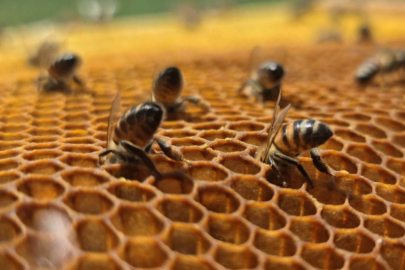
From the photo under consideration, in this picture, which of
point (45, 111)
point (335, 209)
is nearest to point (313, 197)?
point (335, 209)

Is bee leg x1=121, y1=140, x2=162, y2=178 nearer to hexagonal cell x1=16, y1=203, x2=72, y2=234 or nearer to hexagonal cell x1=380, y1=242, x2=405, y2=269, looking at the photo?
hexagonal cell x1=16, y1=203, x2=72, y2=234

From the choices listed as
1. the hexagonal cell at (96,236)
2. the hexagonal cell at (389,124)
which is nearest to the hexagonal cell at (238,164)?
the hexagonal cell at (96,236)

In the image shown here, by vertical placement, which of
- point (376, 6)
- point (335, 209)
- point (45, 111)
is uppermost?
point (376, 6)

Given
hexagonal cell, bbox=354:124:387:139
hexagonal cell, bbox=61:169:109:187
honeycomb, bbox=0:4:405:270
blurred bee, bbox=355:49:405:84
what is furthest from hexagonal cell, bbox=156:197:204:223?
blurred bee, bbox=355:49:405:84

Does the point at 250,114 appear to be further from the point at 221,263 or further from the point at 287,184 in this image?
the point at 221,263

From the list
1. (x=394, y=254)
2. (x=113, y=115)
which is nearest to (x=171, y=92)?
(x=113, y=115)

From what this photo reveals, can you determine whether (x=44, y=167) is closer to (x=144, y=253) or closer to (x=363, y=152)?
(x=144, y=253)

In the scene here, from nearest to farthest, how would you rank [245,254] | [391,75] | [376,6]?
1. [245,254]
2. [391,75]
3. [376,6]

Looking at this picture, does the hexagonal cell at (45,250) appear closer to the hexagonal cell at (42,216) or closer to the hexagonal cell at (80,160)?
the hexagonal cell at (42,216)
